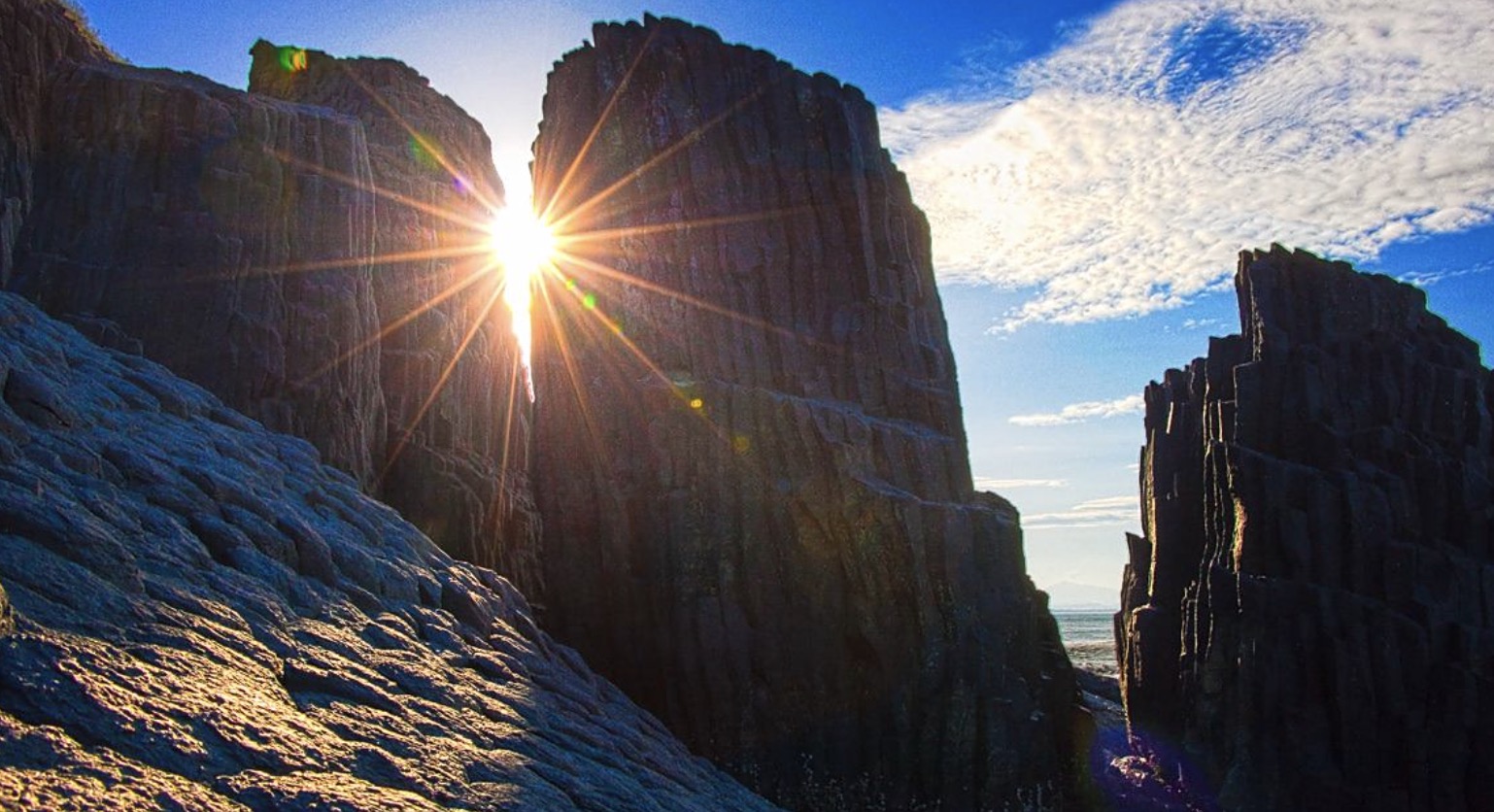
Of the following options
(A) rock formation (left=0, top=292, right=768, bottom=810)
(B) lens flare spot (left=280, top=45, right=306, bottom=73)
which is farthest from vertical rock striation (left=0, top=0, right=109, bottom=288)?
(B) lens flare spot (left=280, top=45, right=306, bottom=73)

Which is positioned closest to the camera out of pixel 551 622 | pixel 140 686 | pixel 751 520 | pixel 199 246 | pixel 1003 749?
pixel 140 686

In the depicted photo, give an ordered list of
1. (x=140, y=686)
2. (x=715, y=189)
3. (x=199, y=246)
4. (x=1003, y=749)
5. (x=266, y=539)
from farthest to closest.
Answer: (x=715, y=189), (x=1003, y=749), (x=199, y=246), (x=266, y=539), (x=140, y=686)

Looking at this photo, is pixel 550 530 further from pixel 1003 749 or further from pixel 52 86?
pixel 52 86

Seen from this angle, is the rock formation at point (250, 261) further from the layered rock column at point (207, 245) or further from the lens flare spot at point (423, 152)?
the lens flare spot at point (423, 152)

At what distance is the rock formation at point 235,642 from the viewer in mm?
8234

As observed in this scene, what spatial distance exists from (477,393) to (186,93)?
13.5 meters

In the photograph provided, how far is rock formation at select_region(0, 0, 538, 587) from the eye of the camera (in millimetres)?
25969

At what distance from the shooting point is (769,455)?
32125 millimetres

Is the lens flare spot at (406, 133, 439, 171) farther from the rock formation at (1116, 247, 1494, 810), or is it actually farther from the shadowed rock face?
the rock formation at (1116, 247, 1494, 810)

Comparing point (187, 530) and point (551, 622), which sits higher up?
point (187, 530)

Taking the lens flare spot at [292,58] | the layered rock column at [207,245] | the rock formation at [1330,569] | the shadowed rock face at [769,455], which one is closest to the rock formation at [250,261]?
the layered rock column at [207,245]

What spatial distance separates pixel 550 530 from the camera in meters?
34.7

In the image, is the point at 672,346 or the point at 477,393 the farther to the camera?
the point at 477,393

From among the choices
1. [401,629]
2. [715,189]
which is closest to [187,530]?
[401,629]
